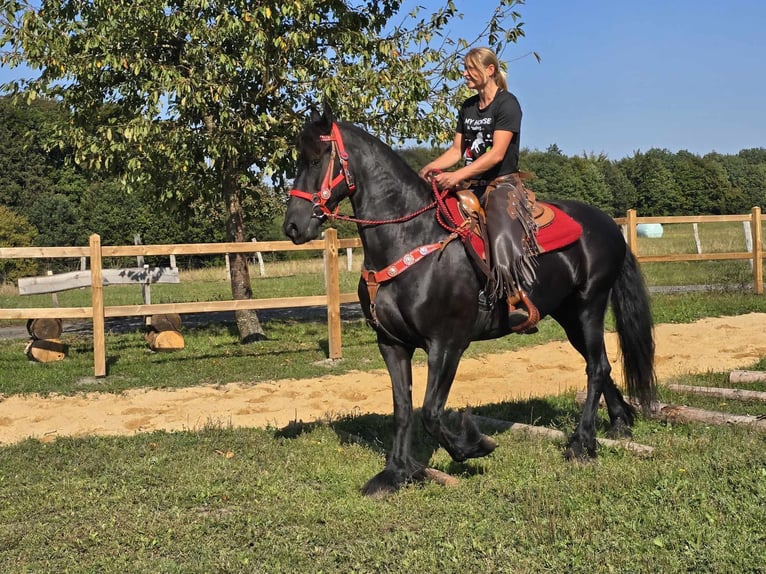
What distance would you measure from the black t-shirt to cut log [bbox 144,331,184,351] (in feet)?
25.6

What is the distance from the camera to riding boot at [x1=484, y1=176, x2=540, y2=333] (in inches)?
190

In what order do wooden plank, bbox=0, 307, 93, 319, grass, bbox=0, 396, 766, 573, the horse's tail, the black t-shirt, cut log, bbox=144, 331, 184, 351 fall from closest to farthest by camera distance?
grass, bbox=0, 396, 766, 573 < the black t-shirt < the horse's tail < wooden plank, bbox=0, 307, 93, 319 < cut log, bbox=144, 331, 184, 351

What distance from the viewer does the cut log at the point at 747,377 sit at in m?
7.60

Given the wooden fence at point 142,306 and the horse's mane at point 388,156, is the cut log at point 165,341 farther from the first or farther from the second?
the horse's mane at point 388,156

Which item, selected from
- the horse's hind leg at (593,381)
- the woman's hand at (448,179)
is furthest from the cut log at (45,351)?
the woman's hand at (448,179)

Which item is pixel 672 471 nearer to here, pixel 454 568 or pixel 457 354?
pixel 457 354

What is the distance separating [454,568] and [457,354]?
1657mm

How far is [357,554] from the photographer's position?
3650 millimetres

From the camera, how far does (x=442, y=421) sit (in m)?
4.71

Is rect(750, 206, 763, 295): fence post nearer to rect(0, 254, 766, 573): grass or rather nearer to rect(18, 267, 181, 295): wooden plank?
rect(0, 254, 766, 573): grass

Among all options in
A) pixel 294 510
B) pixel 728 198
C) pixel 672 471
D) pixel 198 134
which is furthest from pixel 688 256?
pixel 728 198

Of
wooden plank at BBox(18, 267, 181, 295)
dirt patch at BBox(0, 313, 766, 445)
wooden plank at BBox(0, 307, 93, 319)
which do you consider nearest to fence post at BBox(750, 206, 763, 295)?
dirt patch at BBox(0, 313, 766, 445)

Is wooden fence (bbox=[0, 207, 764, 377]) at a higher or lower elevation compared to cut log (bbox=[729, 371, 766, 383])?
higher

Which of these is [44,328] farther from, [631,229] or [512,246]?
[631,229]
